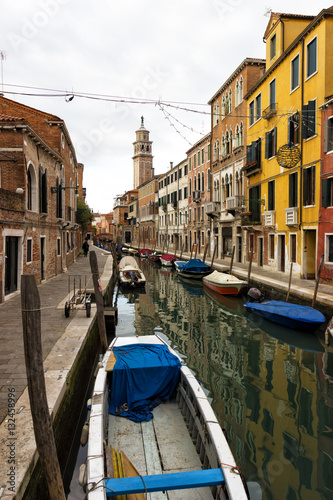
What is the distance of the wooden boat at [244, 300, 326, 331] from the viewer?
1034cm

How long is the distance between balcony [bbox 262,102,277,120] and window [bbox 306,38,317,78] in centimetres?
307

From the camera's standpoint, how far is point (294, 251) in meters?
16.8

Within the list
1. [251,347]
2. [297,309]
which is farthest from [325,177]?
[251,347]

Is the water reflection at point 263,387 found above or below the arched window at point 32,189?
below

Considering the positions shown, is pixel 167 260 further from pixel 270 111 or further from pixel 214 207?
pixel 270 111

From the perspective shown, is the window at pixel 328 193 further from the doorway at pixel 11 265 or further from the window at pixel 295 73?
the doorway at pixel 11 265

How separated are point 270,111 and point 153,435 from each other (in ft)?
56.2

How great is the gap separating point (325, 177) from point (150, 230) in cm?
4272

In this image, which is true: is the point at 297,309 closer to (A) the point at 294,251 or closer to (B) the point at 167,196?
(A) the point at 294,251

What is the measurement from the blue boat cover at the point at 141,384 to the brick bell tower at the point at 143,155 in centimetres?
6581

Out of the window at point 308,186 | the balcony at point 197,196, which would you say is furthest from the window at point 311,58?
the balcony at point 197,196

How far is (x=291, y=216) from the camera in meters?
16.2

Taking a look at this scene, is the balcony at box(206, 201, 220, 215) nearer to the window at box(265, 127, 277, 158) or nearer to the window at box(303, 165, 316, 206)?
the window at box(265, 127, 277, 158)

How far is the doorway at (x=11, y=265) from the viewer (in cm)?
1143
